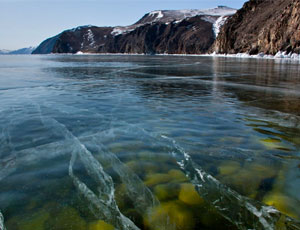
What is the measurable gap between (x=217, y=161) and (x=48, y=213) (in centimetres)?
428

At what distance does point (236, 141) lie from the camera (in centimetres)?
815

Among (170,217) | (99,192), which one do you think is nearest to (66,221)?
(99,192)

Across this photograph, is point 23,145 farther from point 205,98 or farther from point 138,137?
point 205,98

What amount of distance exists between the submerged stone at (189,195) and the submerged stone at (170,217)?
201 millimetres

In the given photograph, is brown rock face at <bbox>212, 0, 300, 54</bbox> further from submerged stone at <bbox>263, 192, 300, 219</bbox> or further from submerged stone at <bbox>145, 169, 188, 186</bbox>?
submerged stone at <bbox>145, 169, 188, 186</bbox>

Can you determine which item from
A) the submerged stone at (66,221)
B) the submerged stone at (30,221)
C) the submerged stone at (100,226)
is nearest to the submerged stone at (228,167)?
the submerged stone at (100,226)

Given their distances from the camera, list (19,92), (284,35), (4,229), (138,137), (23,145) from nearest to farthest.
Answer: (4,229), (23,145), (138,137), (19,92), (284,35)

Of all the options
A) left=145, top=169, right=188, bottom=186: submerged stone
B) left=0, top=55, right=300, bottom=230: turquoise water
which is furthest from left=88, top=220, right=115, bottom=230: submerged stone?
left=145, top=169, right=188, bottom=186: submerged stone

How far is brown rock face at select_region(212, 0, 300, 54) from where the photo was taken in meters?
89.6

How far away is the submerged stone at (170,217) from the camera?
427cm

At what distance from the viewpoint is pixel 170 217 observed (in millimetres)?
4504

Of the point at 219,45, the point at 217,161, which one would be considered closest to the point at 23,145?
the point at 217,161

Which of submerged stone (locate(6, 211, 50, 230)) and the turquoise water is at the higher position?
the turquoise water

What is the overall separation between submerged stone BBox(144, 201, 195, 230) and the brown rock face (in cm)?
9713
